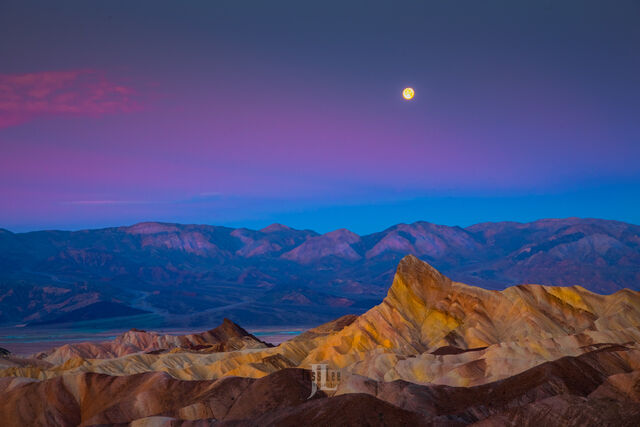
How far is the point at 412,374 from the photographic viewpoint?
79188 millimetres

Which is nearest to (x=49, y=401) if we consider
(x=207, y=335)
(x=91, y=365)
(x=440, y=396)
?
(x=91, y=365)

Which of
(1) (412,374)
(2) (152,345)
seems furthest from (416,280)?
(2) (152,345)

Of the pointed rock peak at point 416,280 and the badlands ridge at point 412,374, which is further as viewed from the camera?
the pointed rock peak at point 416,280

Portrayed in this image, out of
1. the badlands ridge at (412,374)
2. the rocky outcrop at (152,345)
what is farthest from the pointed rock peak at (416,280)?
the rocky outcrop at (152,345)

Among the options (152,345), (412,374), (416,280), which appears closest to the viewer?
(412,374)

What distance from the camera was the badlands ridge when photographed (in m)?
55.3

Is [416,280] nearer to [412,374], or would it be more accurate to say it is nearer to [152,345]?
[412,374]

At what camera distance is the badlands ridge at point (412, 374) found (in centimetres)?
5534

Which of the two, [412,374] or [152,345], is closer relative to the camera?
[412,374]

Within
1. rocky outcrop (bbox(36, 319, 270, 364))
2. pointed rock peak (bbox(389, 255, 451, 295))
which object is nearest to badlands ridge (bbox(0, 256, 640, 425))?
pointed rock peak (bbox(389, 255, 451, 295))

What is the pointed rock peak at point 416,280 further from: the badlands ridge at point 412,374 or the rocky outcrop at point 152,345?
the rocky outcrop at point 152,345

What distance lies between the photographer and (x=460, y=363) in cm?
7944

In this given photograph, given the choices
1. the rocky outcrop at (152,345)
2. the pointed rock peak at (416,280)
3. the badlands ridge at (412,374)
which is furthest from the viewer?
the rocky outcrop at (152,345)

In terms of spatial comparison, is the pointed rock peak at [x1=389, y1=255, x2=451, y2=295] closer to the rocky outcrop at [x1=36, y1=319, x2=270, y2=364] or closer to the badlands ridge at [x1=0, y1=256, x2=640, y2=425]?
the badlands ridge at [x1=0, y1=256, x2=640, y2=425]
